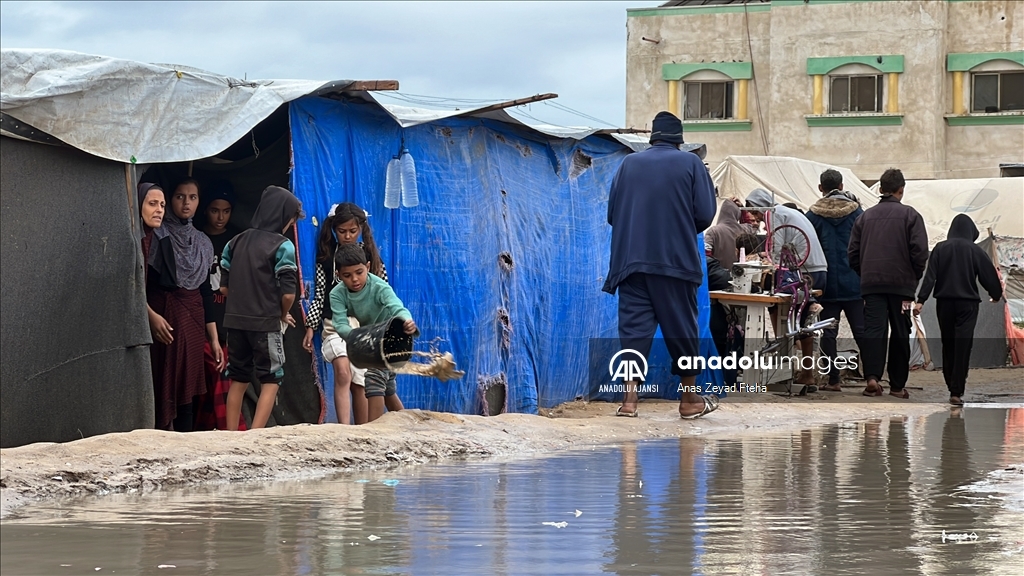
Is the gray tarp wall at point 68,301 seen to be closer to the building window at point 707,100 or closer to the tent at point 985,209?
the tent at point 985,209

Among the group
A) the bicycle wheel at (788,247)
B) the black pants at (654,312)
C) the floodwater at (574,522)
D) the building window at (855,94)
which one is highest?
the building window at (855,94)

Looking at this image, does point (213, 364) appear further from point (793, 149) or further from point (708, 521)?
point (793, 149)

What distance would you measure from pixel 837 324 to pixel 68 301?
791 centimetres

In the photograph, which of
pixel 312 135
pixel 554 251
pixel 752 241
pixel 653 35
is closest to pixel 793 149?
pixel 653 35

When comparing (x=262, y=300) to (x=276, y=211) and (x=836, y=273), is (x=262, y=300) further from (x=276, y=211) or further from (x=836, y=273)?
(x=836, y=273)

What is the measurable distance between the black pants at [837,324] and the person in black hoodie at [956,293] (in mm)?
1035

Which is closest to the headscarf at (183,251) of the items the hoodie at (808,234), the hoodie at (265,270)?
the hoodie at (265,270)

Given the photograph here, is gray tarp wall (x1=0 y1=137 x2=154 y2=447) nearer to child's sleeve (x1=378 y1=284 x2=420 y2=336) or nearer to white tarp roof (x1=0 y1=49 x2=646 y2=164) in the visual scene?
white tarp roof (x1=0 y1=49 x2=646 y2=164)

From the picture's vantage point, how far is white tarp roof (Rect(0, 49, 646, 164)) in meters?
7.38

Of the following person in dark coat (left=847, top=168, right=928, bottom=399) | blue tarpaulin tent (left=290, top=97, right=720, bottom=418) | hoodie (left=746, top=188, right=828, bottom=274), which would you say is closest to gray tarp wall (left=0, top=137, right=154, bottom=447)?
blue tarpaulin tent (left=290, top=97, right=720, bottom=418)

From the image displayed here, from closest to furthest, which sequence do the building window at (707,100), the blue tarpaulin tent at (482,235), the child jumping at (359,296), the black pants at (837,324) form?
1. the child jumping at (359,296)
2. the blue tarpaulin tent at (482,235)
3. the black pants at (837,324)
4. the building window at (707,100)

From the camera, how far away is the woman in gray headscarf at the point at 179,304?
336 inches

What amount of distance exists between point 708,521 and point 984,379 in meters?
11.4

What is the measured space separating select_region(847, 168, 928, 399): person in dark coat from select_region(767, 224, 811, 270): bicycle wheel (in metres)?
0.41
